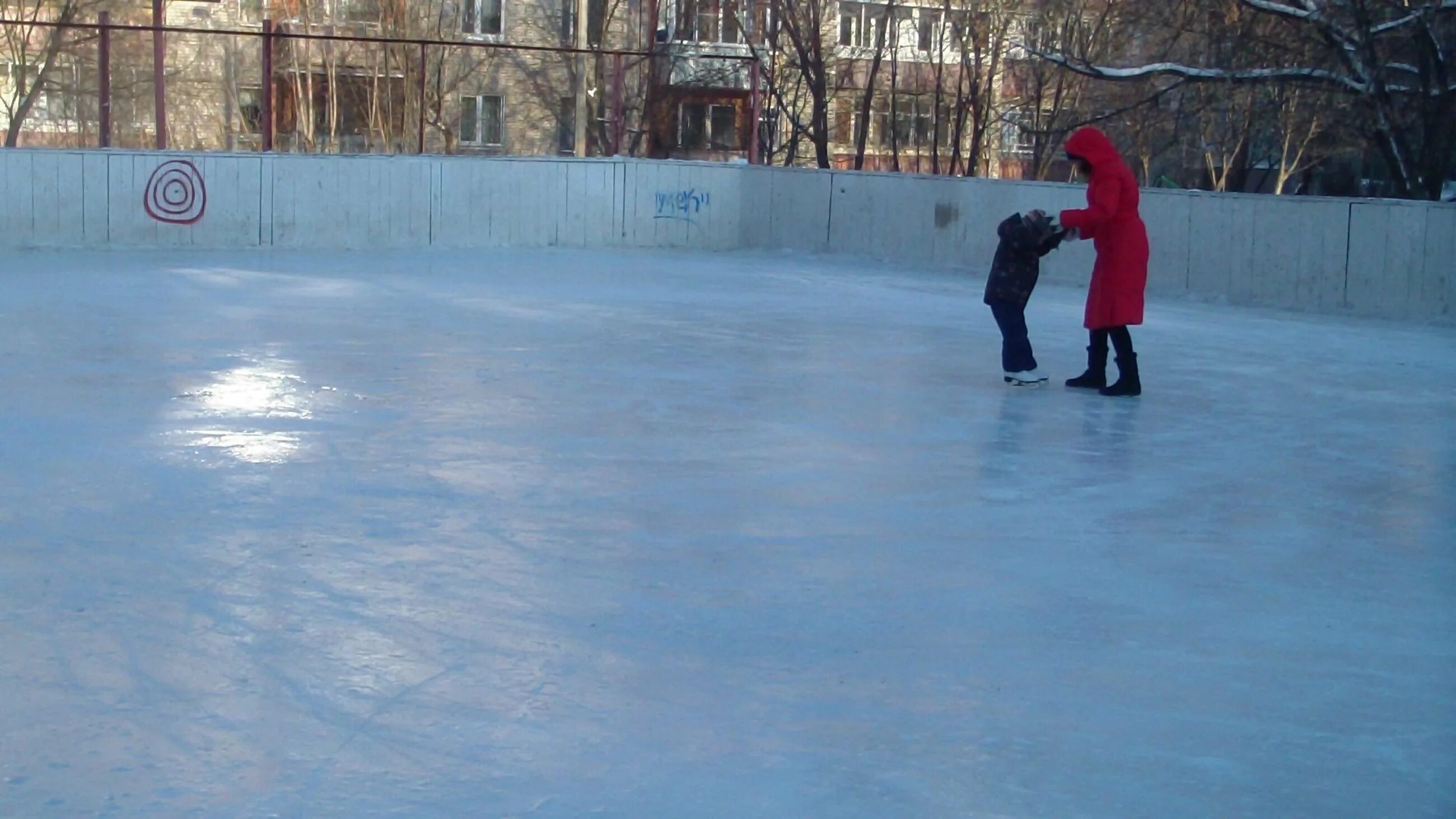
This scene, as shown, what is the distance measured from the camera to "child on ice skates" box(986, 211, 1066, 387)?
8.55 meters

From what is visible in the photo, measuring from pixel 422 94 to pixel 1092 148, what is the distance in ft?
42.4

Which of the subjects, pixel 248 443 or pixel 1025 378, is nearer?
pixel 248 443

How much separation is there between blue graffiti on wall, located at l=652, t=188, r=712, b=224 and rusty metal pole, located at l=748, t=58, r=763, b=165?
1293 mm

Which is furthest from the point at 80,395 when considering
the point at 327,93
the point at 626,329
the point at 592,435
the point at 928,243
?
the point at 327,93

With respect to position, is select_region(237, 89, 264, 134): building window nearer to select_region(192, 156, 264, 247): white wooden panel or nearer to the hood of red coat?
select_region(192, 156, 264, 247): white wooden panel

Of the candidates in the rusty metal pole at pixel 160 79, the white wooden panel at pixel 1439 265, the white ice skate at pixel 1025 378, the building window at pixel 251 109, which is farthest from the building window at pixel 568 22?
the white ice skate at pixel 1025 378

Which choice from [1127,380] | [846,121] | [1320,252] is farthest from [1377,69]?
[846,121]

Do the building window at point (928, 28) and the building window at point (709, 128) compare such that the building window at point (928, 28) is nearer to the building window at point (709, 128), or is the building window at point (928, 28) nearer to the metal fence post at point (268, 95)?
the building window at point (709, 128)

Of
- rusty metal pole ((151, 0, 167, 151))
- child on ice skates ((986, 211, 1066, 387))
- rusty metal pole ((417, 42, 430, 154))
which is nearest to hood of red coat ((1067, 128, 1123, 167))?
child on ice skates ((986, 211, 1066, 387))

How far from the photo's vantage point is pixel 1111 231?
27.7ft

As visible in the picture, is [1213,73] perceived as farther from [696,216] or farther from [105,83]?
[105,83]

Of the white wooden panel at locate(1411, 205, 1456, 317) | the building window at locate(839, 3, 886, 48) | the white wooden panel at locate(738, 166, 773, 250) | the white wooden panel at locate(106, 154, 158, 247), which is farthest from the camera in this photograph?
the building window at locate(839, 3, 886, 48)

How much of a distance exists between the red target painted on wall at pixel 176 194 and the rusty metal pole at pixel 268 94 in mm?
1278

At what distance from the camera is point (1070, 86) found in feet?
104
